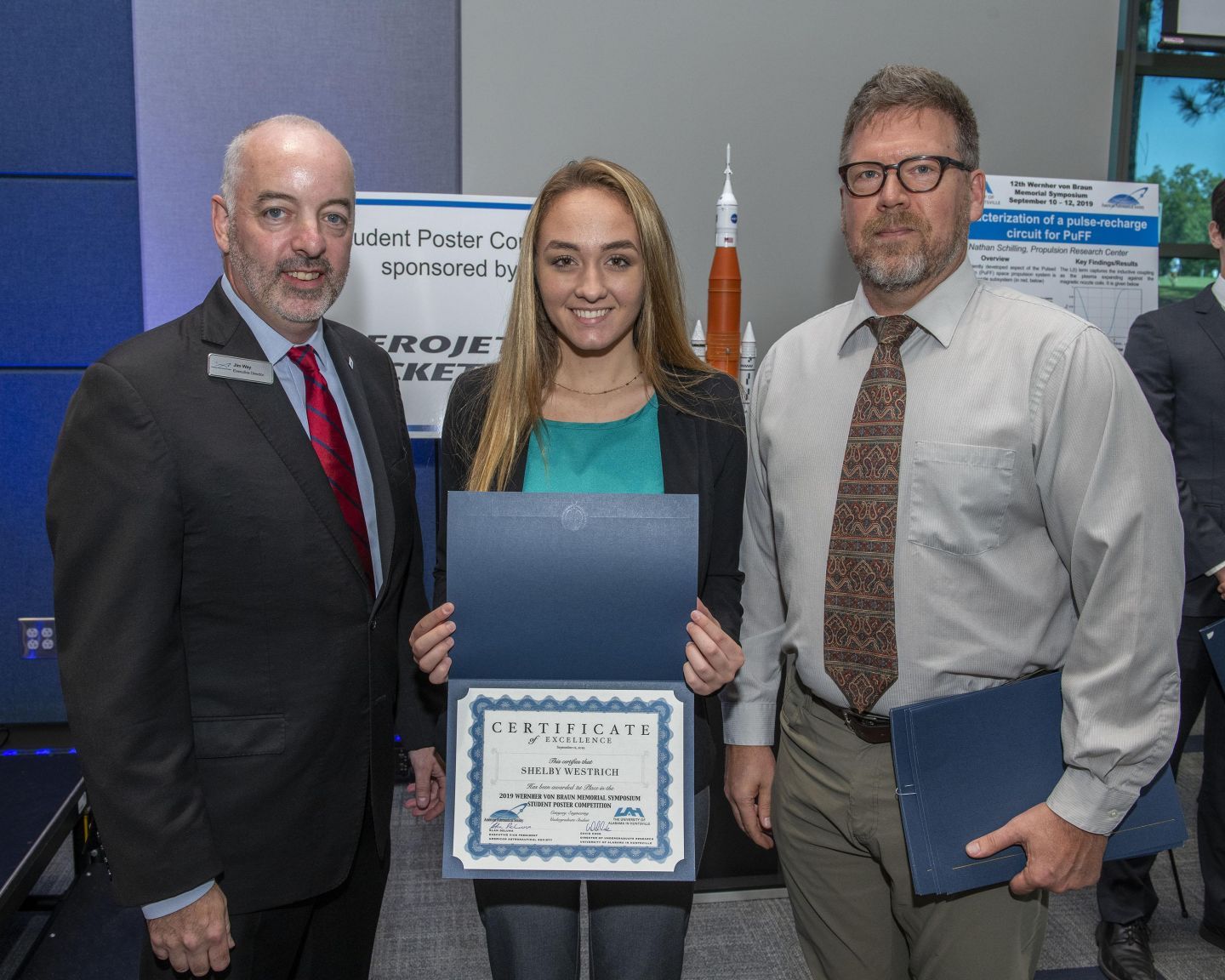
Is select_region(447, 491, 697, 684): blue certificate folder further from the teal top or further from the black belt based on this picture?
the black belt

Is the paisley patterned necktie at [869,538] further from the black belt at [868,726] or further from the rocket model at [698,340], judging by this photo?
the rocket model at [698,340]

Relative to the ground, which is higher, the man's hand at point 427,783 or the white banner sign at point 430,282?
the white banner sign at point 430,282

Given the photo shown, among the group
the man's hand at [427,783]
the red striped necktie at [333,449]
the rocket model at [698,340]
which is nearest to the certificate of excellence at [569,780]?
the red striped necktie at [333,449]

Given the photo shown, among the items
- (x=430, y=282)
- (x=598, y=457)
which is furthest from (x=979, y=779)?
(x=430, y=282)

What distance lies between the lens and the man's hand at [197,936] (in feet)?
3.92

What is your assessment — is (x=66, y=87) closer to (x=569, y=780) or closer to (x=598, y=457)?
(x=598, y=457)

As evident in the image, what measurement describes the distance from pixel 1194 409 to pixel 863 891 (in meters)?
1.78

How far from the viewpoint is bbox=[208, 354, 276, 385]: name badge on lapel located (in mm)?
1223

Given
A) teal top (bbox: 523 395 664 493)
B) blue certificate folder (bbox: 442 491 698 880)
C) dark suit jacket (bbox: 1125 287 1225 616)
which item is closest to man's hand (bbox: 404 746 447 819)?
blue certificate folder (bbox: 442 491 698 880)

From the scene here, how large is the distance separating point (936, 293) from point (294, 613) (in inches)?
41.2

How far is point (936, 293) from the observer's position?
1363 mm

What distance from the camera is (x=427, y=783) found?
5.32 feet

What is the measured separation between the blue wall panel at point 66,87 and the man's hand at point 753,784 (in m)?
3.06

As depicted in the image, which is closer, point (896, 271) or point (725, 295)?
point (896, 271)
